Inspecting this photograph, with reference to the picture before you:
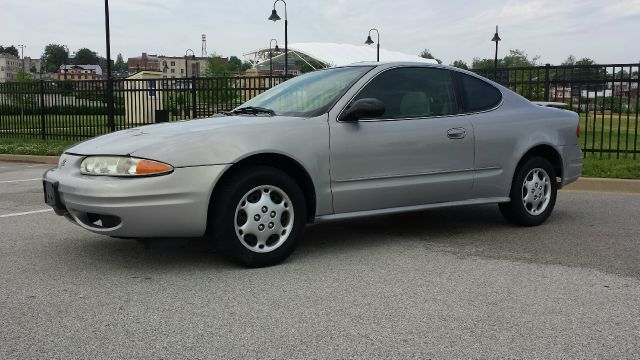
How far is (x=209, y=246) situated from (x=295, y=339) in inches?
89.1

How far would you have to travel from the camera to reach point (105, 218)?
4.38 metres

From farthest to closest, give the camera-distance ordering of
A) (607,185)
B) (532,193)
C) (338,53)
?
1. (338,53)
2. (607,185)
3. (532,193)

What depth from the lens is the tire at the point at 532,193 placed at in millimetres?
6059

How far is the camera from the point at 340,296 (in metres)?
4.03

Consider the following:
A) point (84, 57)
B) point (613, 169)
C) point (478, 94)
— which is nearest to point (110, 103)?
point (613, 169)

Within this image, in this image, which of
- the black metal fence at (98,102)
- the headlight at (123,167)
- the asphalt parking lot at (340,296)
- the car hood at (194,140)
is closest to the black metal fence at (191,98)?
the black metal fence at (98,102)

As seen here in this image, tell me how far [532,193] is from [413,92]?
162cm

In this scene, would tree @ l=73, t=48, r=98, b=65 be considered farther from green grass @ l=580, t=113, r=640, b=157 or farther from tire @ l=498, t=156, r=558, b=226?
tire @ l=498, t=156, r=558, b=226

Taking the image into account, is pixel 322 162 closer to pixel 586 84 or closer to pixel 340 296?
pixel 340 296

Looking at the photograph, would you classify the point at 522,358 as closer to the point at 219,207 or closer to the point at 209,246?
the point at 219,207

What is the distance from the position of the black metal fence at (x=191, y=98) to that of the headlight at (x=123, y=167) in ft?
19.9

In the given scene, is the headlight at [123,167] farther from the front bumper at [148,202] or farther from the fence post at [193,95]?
the fence post at [193,95]

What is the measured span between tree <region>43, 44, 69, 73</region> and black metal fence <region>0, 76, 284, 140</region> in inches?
6006

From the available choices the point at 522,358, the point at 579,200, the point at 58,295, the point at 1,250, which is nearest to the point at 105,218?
the point at 58,295
